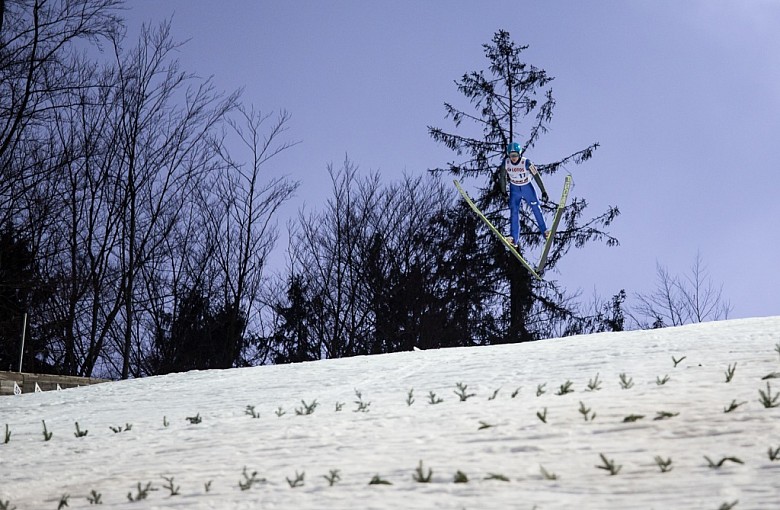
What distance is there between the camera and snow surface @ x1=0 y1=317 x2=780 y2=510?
421 cm

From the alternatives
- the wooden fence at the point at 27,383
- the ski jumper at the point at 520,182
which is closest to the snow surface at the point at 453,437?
the wooden fence at the point at 27,383

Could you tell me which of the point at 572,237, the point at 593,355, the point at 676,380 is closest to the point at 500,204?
the point at 572,237

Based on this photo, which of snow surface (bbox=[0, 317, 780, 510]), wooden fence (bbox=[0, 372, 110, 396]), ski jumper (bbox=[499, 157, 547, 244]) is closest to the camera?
snow surface (bbox=[0, 317, 780, 510])

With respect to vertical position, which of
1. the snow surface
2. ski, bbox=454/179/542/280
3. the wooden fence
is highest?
ski, bbox=454/179/542/280

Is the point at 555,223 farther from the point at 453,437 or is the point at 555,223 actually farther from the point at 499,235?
the point at 453,437

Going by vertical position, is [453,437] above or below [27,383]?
below

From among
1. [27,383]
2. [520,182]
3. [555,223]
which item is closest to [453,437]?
[27,383]

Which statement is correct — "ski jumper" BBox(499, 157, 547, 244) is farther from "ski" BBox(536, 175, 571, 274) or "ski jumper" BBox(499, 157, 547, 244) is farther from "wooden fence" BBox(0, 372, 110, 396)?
"wooden fence" BBox(0, 372, 110, 396)

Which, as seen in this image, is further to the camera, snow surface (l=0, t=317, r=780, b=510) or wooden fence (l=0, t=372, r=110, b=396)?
wooden fence (l=0, t=372, r=110, b=396)

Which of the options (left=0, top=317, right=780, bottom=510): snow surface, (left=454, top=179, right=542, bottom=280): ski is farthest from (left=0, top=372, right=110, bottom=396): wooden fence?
(left=454, top=179, right=542, bottom=280): ski

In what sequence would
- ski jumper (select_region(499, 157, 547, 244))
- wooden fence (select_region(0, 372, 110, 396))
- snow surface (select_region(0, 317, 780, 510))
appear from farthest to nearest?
ski jumper (select_region(499, 157, 547, 244)), wooden fence (select_region(0, 372, 110, 396)), snow surface (select_region(0, 317, 780, 510))

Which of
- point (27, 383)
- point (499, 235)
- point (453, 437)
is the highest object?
point (499, 235)

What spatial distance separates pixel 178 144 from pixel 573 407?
1863 cm

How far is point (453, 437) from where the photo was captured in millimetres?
5188
